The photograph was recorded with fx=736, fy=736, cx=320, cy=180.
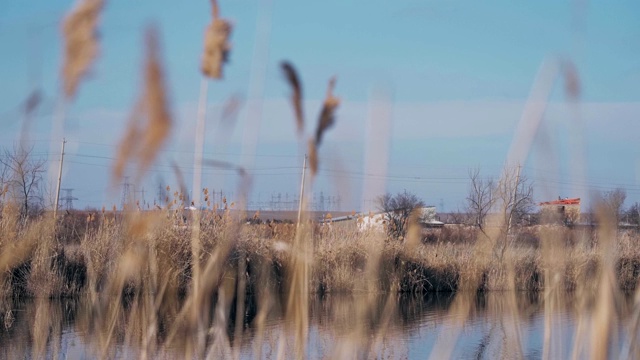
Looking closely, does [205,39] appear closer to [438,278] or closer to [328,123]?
[328,123]

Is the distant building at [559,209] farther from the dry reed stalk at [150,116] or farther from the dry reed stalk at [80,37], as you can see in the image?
the dry reed stalk at [80,37]

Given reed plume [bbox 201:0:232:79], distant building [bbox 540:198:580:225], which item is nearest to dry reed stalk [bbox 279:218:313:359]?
distant building [bbox 540:198:580:225]

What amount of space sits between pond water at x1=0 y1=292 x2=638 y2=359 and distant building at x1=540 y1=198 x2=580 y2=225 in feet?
1.43

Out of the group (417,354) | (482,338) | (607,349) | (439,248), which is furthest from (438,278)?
(607,349)

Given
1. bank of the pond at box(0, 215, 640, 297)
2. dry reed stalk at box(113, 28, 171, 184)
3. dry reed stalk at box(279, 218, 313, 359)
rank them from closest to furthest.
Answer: dry reed stalk at box(113, 28, 171, 184)
dry reed stalk at box(279, 218, 313, 359)
bank of the pond at box(0, 215, 640, 297)

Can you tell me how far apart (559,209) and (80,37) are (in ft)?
6.57

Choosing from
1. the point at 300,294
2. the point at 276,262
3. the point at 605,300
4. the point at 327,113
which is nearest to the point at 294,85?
the point at 327,113

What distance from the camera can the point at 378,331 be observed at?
5.93m

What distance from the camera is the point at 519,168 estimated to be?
2.61 m

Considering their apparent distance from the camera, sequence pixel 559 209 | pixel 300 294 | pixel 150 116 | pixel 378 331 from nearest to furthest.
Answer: pixel 150 116, pixel 559 209, pixel 300 294, pixel 378 331

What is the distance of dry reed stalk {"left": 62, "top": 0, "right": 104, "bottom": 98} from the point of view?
200 cm

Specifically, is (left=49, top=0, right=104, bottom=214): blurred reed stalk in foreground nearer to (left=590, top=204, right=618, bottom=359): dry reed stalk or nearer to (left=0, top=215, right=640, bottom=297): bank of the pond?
(left=590, top=204, right=618, bottom=359): dry reed stalk

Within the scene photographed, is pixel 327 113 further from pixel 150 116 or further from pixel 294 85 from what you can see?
pixel 150 116

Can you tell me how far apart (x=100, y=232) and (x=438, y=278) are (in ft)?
28.6
